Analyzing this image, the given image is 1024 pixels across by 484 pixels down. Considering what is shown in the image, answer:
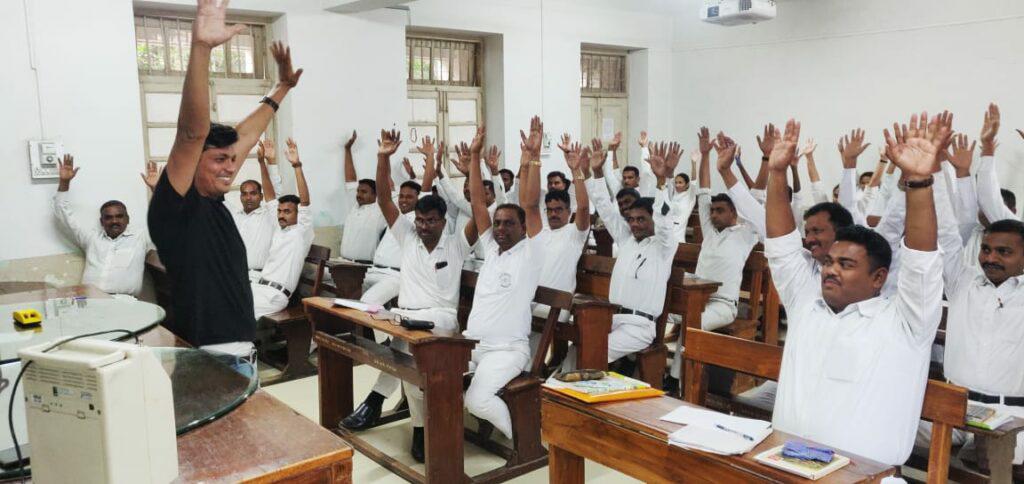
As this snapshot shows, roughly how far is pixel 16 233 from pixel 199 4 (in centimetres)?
448

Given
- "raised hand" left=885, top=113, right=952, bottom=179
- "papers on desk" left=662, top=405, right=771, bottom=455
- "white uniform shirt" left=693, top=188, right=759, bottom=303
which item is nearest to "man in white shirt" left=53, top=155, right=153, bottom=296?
"white uniform shirt" left=693, top=188, right=759, bottom=303

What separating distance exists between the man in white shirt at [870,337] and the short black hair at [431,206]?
7.74 ft

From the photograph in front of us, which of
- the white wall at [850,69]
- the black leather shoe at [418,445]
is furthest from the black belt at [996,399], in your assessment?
the white wall at [850,69]

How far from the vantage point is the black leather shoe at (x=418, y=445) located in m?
3.75

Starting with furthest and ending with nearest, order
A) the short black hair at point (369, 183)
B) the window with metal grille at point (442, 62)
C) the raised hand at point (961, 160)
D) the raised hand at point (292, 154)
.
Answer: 1. the window with metal grille at point (442, 62)
2. the short black hair at point (369, 183)
3. the raised hand at point (292, 154)
4. the raised hand at point (961, 160)

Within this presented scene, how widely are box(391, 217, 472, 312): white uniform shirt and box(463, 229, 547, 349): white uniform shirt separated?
47cm

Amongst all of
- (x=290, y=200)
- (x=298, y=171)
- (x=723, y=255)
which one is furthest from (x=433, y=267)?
(x=298, y=171)

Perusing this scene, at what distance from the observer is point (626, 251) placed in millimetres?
4629

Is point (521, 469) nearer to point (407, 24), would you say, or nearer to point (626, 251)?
point (626, 251)

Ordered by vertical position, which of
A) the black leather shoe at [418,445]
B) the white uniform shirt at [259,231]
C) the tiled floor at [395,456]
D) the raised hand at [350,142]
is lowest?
the tiled floor at [395,456]

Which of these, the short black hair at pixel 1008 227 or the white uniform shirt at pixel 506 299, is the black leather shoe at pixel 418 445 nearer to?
the white uniform shirt at pixel 506 299

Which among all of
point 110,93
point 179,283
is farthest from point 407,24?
Answer: point 179,283

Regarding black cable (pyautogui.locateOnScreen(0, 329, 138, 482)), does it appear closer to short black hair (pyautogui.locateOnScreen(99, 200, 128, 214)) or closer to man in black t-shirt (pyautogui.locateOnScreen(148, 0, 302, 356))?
man in black t-shirt (pyautogui.locateOnScreen(148, 0, 302, 356))

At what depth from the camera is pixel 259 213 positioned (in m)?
6.09
